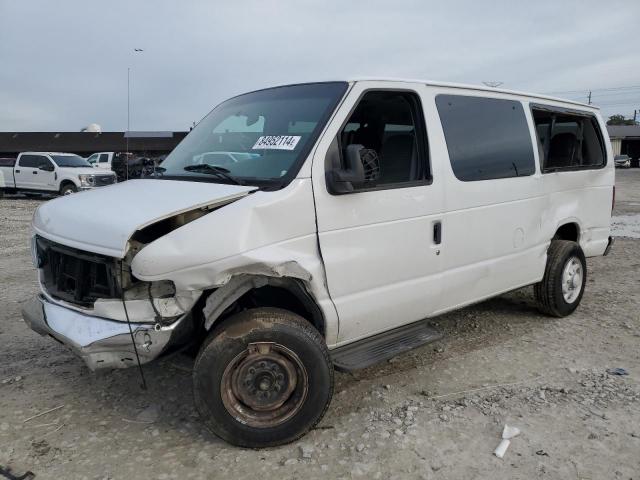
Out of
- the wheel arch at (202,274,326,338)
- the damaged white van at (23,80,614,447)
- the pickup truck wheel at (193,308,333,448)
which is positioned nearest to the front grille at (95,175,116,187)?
the damaged white van at (23,80,614,447)

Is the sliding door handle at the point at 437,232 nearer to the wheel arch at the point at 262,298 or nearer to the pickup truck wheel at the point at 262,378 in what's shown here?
the wheel arch at the point at 262,298

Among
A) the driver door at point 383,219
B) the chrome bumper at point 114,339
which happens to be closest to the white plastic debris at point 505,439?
the driver door at point 383,219

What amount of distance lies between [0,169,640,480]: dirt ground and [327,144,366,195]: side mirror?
142 cm

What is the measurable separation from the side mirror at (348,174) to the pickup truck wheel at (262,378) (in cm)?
81

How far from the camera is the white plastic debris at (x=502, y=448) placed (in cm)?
297

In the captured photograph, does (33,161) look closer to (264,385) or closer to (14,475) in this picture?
(14,475)

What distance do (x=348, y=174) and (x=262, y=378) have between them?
1269 millimetres

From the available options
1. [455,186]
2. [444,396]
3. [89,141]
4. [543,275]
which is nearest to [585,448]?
[444,396]

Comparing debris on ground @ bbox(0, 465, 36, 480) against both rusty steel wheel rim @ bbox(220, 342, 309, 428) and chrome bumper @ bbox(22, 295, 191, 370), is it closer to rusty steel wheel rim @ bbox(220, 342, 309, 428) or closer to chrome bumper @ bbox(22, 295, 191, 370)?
chrome bumper @ bbox(22, 295, 191, 370)

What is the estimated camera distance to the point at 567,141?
545 cm

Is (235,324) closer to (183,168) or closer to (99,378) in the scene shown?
(183,168)

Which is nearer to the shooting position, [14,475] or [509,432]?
[14,475]

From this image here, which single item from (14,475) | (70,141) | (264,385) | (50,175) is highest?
(70,141)

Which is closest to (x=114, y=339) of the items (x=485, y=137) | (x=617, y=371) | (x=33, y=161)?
(x=485, y=137)
